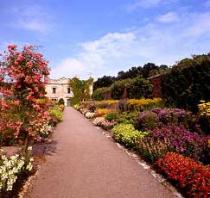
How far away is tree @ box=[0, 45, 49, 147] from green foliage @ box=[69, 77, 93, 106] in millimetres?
46663

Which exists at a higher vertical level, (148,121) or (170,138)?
(148,121)

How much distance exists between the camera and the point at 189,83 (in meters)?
16.8

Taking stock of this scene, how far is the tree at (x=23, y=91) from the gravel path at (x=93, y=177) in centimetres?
137

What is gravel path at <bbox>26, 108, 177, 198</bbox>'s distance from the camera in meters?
7.98

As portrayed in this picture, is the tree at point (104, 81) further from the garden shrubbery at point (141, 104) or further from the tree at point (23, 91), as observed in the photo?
the tree at point (23, 91)

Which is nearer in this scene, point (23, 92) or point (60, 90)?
point (23, 92)

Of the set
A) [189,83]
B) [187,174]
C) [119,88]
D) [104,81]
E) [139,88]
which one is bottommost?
[187,174]

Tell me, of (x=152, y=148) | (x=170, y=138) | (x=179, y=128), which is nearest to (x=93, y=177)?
(x=152, y=148)

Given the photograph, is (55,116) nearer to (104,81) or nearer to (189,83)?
(189,83)

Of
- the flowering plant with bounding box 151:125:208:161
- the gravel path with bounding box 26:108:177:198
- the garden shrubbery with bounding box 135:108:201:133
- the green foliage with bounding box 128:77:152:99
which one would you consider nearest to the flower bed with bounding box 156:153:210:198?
the gravel path with bounding box 26:108:177:198

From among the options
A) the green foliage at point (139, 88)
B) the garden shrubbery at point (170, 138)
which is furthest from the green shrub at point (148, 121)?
the green foliage at point (139, 88)

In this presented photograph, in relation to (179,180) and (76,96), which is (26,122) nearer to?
(179,180)

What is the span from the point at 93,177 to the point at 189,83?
9053 millimetres

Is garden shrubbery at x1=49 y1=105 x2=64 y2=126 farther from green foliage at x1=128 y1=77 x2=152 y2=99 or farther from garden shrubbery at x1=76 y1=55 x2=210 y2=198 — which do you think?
green foliage at x1=128 y1=77 x2=152 y2=99
